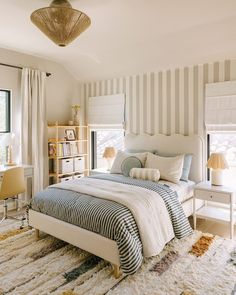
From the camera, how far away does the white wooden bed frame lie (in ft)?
7.47

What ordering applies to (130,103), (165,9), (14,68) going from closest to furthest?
(165,9), (14,68), (130,103)

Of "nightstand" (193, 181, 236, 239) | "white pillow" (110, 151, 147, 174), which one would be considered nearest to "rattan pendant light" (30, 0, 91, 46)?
"white pillow" (110, 151, 147, 174)

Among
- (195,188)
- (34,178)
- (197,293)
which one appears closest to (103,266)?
(197,293)

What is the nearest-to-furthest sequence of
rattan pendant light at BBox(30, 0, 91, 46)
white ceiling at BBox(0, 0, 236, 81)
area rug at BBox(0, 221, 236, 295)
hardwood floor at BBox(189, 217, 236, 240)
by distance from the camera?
area rug at BBox(0, 221, 236, 295), rattan pendant light at BBox(30, 0, 91, 46), white ceiling at BBox(0, 0, 236, 81), hardwood floor at BBox(189, 217, 236, 240)

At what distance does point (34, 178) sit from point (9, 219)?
86 cm

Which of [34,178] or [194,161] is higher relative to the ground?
[194,161]

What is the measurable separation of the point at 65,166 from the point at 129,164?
1484mm

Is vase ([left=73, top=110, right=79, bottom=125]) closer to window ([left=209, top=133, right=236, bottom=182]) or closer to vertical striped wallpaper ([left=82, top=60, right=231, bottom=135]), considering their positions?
vertical striped wallpaper ([left=82, top=60, right=231, bottom=135])

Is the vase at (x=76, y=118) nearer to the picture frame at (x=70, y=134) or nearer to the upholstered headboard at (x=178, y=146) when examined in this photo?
the picture frame at (x=70, y=134)

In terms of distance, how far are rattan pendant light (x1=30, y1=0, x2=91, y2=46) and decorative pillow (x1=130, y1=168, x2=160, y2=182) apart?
6.09ft

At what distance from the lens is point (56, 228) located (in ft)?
8.91

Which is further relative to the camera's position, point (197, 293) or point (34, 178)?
point (34, 178)

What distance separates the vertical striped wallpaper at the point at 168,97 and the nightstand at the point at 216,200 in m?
0.92

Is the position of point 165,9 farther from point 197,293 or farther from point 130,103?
point 197,293
